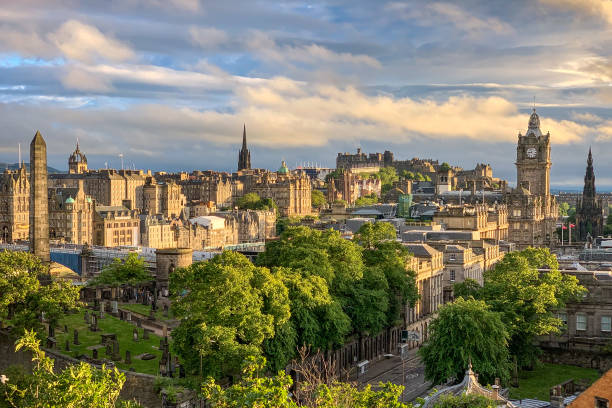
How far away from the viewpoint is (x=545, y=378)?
202 feet

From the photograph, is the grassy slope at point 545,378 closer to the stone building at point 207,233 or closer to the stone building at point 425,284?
the stone building at point 425,284

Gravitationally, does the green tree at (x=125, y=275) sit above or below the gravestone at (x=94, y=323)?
above

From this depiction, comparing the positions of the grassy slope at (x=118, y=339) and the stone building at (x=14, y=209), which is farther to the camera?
the stone building at (x=14, y=209)

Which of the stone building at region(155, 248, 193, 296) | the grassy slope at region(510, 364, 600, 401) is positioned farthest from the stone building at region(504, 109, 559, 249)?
the grassy slope at region(510, 364, 600, 401)

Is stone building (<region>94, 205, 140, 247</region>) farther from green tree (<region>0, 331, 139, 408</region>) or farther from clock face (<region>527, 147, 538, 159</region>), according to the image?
green tree (<region>0, 331, 139, 408</region>)

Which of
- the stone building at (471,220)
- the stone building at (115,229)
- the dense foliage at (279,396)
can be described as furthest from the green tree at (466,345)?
the stone building at (115,229)

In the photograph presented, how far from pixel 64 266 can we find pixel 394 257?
61.9m


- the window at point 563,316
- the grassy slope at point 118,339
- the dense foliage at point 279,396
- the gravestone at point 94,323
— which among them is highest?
the dense foliage at point 279,396

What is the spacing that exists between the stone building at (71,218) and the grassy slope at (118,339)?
97705mm

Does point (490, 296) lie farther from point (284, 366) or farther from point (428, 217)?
point (428, 217)

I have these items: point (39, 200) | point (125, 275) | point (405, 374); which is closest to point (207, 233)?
point (125, 275)

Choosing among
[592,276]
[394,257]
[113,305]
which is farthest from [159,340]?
[592,276]

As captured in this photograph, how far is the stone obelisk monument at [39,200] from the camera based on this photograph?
267 ft

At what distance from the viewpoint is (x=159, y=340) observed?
6297 cm
